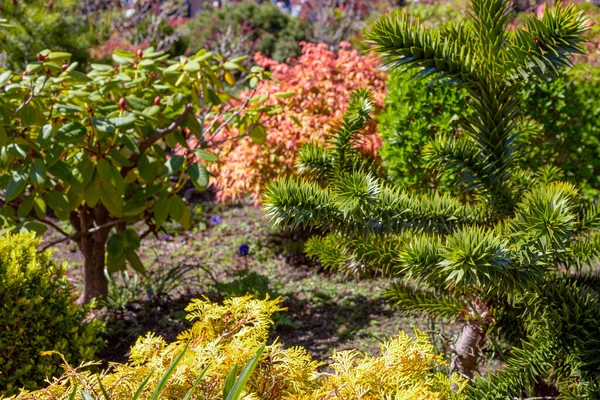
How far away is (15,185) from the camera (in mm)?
3369

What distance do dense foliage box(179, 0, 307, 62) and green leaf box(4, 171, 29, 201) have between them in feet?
43.2

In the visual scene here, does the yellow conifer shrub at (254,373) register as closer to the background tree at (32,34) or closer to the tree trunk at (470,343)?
the tree trunk at (470,343)

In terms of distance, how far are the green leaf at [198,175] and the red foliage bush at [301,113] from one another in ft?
5.30

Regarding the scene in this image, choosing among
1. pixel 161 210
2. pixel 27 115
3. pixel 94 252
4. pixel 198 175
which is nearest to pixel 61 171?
pixel 27 115

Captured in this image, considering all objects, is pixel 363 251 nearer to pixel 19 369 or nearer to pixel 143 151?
pixel 19 369

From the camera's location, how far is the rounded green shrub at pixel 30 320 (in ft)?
9.31

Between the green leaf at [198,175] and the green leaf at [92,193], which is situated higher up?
the green leaf at [198,175]

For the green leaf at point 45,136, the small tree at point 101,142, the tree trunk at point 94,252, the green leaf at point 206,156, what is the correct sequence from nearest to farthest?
the green leaf at point 45,136 → the small tree at point 101,142 → the green leaf at point 206,156 → the tree trunk at point 94,252

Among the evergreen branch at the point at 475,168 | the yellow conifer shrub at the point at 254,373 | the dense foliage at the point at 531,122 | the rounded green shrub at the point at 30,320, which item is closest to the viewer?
the yellow conifer shrub at the point at 254,373

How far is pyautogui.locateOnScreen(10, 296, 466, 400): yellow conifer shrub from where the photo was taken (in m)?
1.53

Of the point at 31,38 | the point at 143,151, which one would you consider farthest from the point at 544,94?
the point at 31,38

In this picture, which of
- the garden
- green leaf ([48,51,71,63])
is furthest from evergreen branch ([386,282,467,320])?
green leaf ([48,51,71,63])

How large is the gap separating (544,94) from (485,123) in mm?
2732

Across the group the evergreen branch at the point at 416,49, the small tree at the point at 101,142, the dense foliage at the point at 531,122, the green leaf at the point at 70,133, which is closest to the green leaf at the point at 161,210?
the small tree at the point at 101,142
